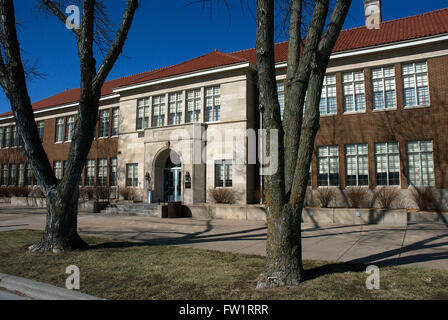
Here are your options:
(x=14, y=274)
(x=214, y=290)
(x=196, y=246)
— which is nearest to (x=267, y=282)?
(x=214, y=290)

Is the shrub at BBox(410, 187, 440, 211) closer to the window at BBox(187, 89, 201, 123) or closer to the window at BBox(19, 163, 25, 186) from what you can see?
the window at BBox(187, 89, 201, 123)

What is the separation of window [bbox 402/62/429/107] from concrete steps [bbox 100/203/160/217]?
15.1 meters

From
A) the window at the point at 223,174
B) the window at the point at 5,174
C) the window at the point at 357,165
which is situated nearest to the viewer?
the window at the point at 357,165

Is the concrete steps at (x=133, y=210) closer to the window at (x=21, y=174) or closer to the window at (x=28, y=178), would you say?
the window at (x=28, y=178)

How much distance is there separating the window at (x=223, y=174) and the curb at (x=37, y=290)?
590 inches

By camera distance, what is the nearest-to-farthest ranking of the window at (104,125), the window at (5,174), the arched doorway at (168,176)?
the arched doorway at (168,176) → the window at (104,125) → the window at (5,174)

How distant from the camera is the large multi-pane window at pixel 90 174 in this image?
2819 cm

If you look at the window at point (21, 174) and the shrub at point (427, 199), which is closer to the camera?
the shrub at point (427, 199)

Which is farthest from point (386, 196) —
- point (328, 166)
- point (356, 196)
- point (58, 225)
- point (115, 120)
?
point (115, 120)

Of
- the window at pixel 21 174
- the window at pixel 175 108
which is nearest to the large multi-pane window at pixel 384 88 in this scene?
the window at pixel 175 108

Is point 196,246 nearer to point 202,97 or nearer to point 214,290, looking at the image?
point 214,290

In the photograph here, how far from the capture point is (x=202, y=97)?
72.1 ft

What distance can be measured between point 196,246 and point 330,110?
13413mm

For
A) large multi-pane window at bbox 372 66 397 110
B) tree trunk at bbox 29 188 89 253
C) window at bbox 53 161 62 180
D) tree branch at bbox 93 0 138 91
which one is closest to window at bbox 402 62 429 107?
large multi-pane window at bbox 372 66 397 110
